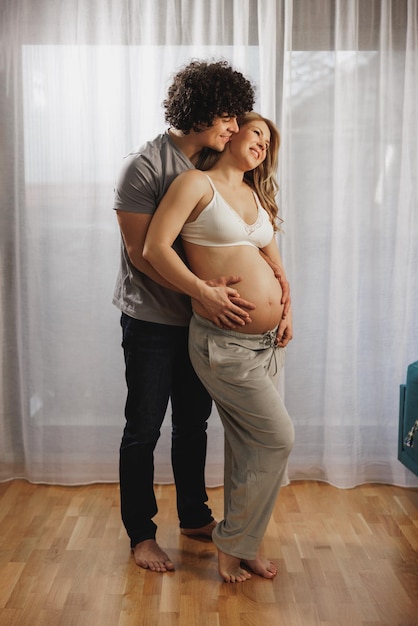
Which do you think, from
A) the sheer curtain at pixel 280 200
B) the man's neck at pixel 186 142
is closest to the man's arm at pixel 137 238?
the man's neck at pixel 186 142

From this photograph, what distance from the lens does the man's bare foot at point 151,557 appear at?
2.42 metres

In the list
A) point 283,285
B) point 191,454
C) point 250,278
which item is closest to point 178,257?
point 250,278

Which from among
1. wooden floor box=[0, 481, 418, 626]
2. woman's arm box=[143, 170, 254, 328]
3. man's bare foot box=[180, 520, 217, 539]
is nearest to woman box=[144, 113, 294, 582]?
woman's arm box=[143, 170, 254, 328]

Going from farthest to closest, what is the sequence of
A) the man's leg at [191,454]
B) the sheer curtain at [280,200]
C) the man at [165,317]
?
1. the sheer curtain at [280,200]
2. the man's leg at [191,454]
3. the man at [165,317]

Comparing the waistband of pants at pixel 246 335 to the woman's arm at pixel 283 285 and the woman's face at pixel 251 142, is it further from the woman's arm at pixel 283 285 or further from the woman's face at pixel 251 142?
the woman's face at pixel 251 142

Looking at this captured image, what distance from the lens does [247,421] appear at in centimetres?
229

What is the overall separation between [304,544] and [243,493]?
0.46m

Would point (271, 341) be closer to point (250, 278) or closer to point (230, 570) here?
point (250, 278)

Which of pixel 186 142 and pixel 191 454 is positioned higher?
pixel 186 142

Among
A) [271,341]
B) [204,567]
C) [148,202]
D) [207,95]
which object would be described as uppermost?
[207,95]

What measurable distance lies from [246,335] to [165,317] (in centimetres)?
29

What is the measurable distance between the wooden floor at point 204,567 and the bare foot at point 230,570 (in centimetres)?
3

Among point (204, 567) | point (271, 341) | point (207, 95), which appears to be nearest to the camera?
point (207, 95)

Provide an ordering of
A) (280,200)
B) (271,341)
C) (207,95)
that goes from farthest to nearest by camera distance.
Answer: (280,200)
(271,341)
(207,95)
